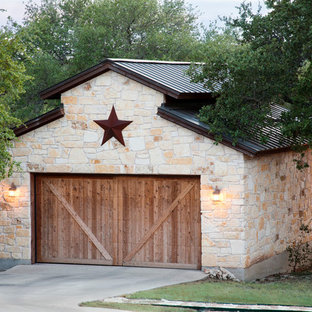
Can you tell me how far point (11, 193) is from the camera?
55.8 ft

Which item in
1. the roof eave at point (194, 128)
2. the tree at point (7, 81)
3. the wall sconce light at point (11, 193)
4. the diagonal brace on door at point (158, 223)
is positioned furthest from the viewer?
the wall sconce light at point (11, 193)

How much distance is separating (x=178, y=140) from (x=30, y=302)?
5.46 meters

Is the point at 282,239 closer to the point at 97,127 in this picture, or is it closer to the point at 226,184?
the point at 226,184

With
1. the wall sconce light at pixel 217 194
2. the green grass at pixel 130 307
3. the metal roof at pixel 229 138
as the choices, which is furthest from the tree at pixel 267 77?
the green grass at pixel 130 307

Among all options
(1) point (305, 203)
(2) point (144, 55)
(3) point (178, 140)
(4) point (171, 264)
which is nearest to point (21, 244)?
(4) point (171, 264)

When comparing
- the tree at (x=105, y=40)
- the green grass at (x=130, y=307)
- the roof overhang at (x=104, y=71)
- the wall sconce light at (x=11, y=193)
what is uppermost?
the tree at (x=105, y=40)

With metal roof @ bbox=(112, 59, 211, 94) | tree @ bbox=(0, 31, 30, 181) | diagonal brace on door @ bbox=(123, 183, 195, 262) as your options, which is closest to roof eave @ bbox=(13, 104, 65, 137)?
tree @ bbox=(0, 31, 30, 181)

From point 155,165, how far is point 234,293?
3912mm

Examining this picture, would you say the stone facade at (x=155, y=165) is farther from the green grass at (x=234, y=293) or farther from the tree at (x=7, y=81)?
the tree at (x=7, y=81)

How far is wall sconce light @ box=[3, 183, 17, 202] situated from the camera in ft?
55.8

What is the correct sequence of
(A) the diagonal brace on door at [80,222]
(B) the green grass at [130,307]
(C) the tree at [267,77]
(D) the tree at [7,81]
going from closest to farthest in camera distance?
(B) the green grass at [130,307]
(C) the tree at [267,77]
(D) the tree at [7,81]
(A) the diagonal brace on door at [80,222]

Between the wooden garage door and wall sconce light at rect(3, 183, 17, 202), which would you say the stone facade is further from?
the wooden garage door

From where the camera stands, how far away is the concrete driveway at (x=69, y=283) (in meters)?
12.1

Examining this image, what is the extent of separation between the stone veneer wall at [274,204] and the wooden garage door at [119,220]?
1.31m
